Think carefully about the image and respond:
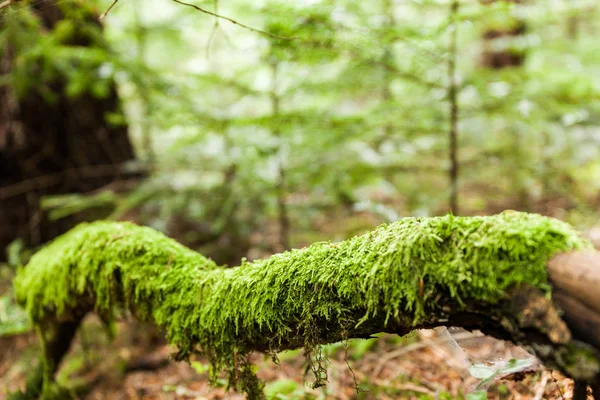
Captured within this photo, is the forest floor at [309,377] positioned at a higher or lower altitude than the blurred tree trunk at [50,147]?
lower

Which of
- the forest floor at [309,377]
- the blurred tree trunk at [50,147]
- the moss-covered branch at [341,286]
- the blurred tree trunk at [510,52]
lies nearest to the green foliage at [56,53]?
the blurred tree trunk at [50,147]

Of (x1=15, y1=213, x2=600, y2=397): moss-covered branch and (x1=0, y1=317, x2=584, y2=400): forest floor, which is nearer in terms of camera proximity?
(x1=15, y1=213, x2=600, y2=397): moss-covered branch

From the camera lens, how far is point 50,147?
20.6ft

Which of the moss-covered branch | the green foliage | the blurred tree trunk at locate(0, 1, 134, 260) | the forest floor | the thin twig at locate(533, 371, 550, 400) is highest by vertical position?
the green foliage

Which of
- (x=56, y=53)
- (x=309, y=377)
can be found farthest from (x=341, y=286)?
(x=56, y=53)

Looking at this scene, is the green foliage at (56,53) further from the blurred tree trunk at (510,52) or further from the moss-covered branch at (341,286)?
the blurred tree trunk at (510,52)

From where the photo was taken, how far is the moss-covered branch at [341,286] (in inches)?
55.3

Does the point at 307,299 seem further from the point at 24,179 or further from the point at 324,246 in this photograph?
the point at 24,179

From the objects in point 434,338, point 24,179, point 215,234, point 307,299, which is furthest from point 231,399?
point 24,179

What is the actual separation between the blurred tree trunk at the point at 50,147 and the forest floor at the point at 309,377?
6.36ft

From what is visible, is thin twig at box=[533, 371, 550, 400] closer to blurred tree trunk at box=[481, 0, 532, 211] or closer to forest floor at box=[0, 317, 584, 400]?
forest floor at box=[0, 317, 584, 400]

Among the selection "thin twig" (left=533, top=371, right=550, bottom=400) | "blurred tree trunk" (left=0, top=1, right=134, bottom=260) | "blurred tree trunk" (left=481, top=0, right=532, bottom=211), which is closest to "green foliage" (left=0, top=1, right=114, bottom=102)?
"blurred tree trunk" (left=0, top=1, right=134, bottom=260)

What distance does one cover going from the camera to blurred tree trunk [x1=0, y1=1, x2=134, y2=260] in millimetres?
6020

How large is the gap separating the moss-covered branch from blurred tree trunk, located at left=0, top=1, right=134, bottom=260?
167 inches
